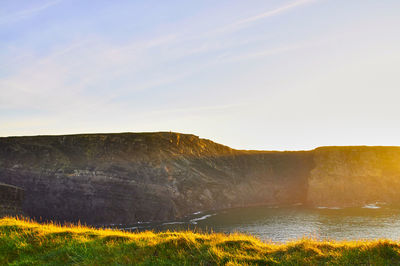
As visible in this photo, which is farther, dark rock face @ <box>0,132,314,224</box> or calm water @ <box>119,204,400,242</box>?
dark rock face @ <box>0,132,314,224</box>

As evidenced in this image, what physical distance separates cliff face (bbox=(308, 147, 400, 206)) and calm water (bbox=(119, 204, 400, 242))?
14.3 meters

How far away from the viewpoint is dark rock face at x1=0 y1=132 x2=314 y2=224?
84.5 m

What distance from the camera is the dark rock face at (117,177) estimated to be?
277 feet

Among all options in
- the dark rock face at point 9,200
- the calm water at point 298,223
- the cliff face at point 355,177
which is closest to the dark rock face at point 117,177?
the calm water at point 298,223

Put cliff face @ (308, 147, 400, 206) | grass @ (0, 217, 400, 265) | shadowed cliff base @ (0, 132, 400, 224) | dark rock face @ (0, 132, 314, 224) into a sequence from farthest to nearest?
cliff face @ (308, 147, 400, 206), shadowed cliff base @ (0, 132, 400, 224), dark rock face @ (0, 132, 314, 224), grass @ (0, 217, 400, 265)

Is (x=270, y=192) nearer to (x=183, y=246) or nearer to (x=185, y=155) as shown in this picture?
(x=185, y=155)

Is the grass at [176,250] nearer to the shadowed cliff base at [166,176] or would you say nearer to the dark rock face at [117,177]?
the shadowed cliff base at [166,176]

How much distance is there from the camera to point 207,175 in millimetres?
110500

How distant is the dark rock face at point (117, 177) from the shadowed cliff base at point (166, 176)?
0.98 ft

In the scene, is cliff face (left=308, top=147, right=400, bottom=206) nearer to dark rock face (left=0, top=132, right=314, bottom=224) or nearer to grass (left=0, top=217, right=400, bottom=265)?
dark rock face (left=0, top=132, right=314, bottom=224)

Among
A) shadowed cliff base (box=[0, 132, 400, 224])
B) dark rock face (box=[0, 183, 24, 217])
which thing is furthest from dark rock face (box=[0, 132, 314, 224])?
dark rock face (box=[0, 183, 24, 217])

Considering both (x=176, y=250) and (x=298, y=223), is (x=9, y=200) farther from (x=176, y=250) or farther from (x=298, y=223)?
(x=298, y=223)

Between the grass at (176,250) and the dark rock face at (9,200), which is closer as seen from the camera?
the grass at (176,250)

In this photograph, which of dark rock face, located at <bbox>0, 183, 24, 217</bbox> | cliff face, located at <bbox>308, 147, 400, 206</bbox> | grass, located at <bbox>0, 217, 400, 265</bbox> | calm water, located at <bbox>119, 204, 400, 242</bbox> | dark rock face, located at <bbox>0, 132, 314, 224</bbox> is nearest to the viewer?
grass, located at <bbox>0, 217, 400, 265</bbox>
